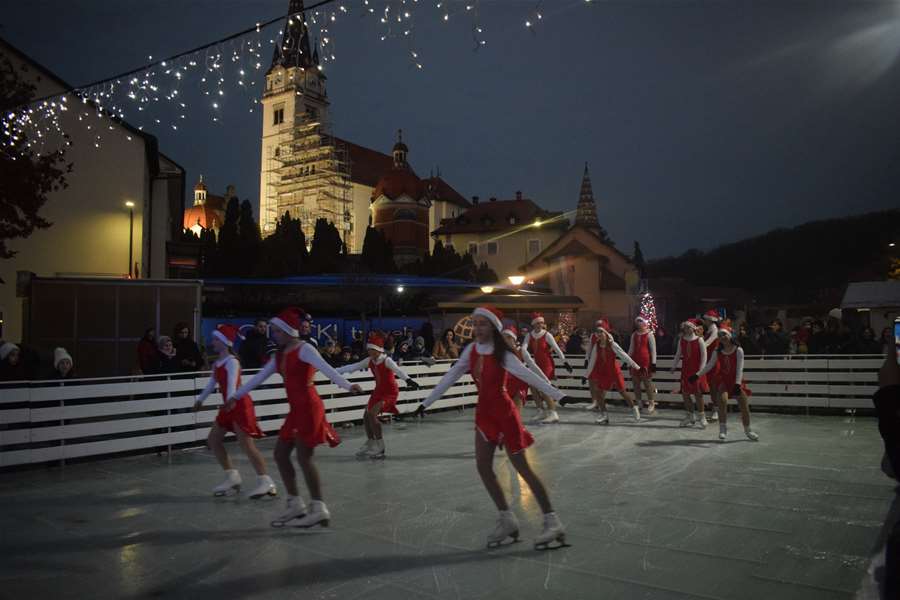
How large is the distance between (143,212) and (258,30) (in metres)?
19.0

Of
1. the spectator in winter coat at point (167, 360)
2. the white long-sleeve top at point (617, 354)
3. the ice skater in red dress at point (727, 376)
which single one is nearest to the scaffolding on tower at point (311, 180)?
the white long-sleeve top at point (617, 354)

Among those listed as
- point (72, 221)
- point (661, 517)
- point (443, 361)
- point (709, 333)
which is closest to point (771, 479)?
point (661, 517)

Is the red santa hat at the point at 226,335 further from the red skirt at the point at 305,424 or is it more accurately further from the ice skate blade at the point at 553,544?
the ice skate blade at the point at 553,544

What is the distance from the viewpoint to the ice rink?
4.84m

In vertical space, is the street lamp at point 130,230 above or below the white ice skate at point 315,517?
above

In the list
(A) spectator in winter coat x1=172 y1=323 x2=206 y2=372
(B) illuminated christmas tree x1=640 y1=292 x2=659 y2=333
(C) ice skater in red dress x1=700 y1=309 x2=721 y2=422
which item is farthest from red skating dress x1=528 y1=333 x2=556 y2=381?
(B) illuminated christmas tree x1=640 y1=292 x2=659 y2=333

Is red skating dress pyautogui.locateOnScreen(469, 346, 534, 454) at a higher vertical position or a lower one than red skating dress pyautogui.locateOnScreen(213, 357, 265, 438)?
higher

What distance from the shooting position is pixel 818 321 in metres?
17.5

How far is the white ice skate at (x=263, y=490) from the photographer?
7570mm

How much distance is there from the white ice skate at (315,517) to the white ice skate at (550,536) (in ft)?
6.79

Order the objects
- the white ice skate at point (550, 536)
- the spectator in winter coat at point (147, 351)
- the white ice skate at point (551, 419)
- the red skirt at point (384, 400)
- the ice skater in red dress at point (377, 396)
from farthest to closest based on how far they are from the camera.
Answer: the white ice skate at point (551, 419) < the spectator in winter coat at point (147, 351) < the red skirt at point (384, 400) < the ice skater in red dress at point (377, 396) < the white ice skate at point (550, 536)

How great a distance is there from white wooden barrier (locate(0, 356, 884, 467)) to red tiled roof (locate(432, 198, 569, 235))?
80359mm

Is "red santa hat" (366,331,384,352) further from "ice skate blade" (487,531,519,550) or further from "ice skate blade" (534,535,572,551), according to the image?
"ice skate blade" (534,535,572,551)

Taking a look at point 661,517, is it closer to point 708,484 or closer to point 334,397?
point 708,484
